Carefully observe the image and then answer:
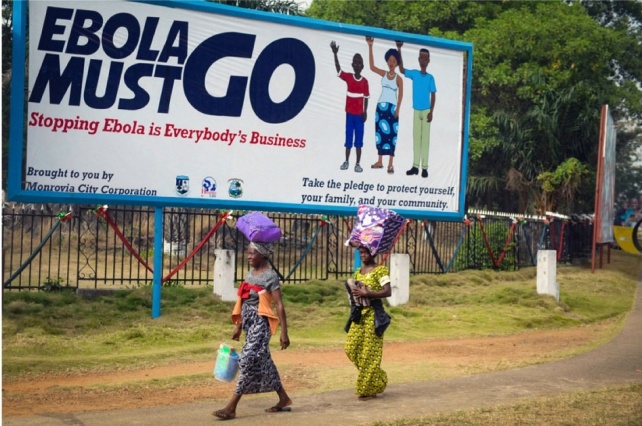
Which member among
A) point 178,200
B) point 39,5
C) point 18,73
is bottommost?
point 178,200

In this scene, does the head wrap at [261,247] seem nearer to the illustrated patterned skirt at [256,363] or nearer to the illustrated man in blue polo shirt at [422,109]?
the illustrated patterned skirt at [256,363]

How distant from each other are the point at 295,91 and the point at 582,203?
26.8 meters

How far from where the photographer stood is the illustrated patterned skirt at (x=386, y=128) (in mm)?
14734

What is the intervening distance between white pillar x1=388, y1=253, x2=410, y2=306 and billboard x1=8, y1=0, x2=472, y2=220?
1.00 meters

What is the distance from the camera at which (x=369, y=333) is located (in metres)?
8.78

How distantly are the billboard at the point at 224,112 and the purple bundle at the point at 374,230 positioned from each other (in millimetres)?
4486

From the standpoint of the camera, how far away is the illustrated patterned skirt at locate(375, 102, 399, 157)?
14.7m

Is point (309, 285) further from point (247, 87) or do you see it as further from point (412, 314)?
point (247, 87)

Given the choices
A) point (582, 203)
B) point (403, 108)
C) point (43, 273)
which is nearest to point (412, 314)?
point (403, 108)

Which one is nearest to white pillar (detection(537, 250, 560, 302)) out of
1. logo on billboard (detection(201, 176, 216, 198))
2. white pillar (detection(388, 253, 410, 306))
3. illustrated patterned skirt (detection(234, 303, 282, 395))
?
white pillar (detection(388, 253, 410, 306))

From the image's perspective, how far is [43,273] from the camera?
19.9 m

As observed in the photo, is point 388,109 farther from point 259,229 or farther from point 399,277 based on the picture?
point 259,229

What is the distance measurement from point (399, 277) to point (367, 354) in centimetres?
711

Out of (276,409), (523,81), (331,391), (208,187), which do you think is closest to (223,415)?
(276,409)
